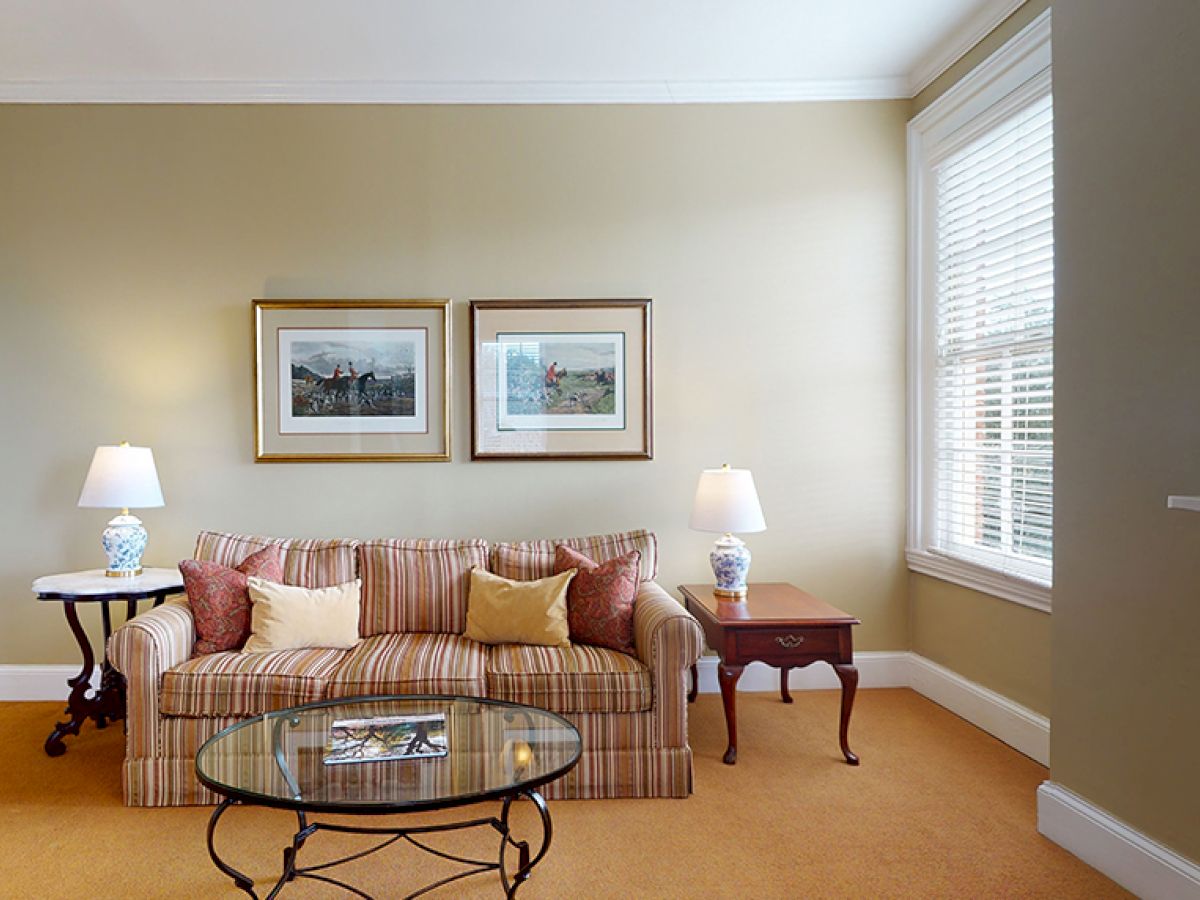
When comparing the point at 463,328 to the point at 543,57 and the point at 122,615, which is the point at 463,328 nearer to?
the point at 543,57

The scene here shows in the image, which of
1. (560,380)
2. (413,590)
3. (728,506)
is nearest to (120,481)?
(413,590)

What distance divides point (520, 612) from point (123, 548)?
186 cm

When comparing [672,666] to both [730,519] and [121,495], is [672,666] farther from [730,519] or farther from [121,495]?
[121,495]

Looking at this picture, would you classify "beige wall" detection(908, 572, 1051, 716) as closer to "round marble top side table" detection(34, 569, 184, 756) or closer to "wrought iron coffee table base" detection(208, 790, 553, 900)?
"wrought iron coffee table base" detection(208, 790, 553, 900)

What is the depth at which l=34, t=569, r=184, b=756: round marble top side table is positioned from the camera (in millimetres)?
3555

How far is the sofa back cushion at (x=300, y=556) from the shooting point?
3719mm

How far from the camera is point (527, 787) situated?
218cm

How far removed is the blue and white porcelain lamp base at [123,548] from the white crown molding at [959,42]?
4.33 metres

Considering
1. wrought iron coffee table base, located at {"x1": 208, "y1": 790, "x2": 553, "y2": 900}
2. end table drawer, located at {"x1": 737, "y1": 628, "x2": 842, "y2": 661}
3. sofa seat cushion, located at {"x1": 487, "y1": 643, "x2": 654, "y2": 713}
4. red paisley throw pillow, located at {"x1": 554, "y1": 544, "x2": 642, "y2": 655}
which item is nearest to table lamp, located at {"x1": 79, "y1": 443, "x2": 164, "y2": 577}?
wrought iron coffee table base, located at {"x1": 208, "y1": 790, "x2": 553, "y2": 900}

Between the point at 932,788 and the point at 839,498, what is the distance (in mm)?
1604

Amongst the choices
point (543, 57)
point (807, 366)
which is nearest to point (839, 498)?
point (807, 366)

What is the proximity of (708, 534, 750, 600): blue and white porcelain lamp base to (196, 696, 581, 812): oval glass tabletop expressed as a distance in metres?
Result: 1.33


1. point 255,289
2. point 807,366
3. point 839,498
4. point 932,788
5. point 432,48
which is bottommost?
point 932,788

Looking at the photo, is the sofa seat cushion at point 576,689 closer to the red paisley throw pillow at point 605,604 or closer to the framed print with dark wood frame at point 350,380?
the red paisley throw pillow at point 605,604
